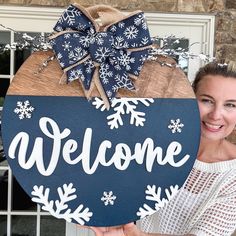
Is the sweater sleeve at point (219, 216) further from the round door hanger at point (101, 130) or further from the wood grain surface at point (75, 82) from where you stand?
the wood grain surface at point (75, 82)

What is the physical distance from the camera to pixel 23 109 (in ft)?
3.84

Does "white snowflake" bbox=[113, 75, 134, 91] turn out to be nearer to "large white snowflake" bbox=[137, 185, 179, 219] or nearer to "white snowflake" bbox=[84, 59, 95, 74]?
"white snowflake" bbox=[84, 59, 95, 74]

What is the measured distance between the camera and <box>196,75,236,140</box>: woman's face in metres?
1.38

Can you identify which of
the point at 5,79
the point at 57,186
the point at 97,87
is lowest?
the point at 5,79

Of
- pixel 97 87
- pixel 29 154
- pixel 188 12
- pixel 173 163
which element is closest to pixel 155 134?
pixel 173 163

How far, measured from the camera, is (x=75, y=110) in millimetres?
1190

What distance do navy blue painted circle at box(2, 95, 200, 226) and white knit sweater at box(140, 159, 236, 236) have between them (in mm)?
191

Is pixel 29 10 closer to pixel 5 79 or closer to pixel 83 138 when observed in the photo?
pixel 5 79

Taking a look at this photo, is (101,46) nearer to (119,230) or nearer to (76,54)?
(76,54)

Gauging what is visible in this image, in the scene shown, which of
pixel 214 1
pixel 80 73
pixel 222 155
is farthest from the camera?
pixel 214 1

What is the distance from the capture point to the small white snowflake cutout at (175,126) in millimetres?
1214

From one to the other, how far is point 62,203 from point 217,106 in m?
0.53

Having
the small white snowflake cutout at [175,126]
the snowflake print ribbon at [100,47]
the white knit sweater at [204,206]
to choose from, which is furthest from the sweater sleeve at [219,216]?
the snowflake print ribbon at [100,47]

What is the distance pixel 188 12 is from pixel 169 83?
205cm
